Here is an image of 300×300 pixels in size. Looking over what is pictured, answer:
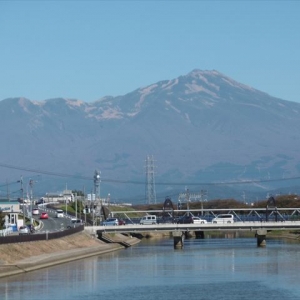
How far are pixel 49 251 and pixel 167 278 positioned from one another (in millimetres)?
20965

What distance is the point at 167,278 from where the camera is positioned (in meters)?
68.3

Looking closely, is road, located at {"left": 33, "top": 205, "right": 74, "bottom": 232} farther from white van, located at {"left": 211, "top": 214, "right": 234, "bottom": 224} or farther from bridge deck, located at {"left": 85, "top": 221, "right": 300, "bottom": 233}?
white van, located at {"left": 211, "top": 214, "right": 234, "bottom": 224}

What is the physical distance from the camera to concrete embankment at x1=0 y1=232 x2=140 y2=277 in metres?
72.2

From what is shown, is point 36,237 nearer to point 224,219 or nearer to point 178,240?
point 178,240

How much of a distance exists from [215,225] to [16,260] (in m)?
35.1

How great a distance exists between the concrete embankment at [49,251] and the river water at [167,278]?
1.07m

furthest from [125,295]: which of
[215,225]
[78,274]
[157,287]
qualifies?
[215,225]

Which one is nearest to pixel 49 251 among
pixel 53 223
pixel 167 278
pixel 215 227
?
pixel 167 278

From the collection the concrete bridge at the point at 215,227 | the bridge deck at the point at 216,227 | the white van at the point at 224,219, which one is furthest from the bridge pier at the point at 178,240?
the white van at the point at 224,219

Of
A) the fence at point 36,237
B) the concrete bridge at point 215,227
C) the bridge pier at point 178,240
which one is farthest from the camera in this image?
the concrete bridge at point 215,227

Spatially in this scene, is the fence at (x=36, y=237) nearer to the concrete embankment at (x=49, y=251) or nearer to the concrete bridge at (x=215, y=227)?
the concrete embankment at (x=49, y=251)

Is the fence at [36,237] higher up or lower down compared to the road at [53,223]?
lower down

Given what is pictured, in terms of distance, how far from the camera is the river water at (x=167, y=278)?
5819 centimetres

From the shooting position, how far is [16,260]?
245 ft
